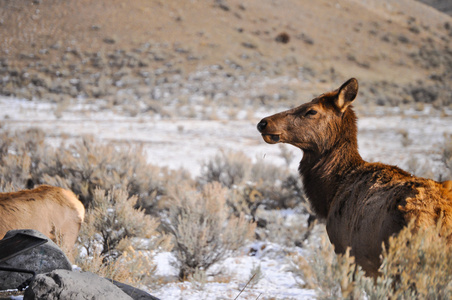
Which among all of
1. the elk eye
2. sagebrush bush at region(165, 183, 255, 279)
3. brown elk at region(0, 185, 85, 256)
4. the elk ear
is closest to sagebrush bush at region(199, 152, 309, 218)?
sagebrush bush at region(165, 183, 255, 279)

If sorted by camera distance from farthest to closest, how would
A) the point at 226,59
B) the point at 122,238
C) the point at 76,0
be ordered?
the point at 226,59 → the point at 76,0 → the point at 122,238

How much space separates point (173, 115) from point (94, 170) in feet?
39.5

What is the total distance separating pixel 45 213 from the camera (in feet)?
14.9

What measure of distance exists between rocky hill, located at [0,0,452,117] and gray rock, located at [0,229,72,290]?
12.5m

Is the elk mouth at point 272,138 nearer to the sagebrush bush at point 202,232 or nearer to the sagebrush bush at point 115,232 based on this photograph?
the sagebrush bush at point 202,232

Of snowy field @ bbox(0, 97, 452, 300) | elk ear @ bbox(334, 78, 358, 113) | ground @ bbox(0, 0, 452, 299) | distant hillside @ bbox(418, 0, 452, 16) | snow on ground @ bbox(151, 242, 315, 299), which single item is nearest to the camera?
elk ear @ bbox(334, 78, 358, 113)

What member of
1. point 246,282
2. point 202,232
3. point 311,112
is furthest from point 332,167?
point 202,232

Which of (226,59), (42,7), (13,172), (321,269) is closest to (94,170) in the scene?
(13,172)

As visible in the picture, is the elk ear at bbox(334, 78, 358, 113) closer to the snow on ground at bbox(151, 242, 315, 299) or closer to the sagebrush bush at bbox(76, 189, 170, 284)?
the snow on ground at bbox(151, 242, 315, 299)

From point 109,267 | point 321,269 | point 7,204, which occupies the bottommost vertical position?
point 109,267

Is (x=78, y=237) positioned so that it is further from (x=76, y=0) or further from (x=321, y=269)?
(x=76, y=0)

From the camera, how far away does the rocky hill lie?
21.9 meters

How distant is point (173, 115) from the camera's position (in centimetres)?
1938

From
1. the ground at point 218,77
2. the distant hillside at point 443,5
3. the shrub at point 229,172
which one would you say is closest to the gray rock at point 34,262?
the ground at point 218,77
